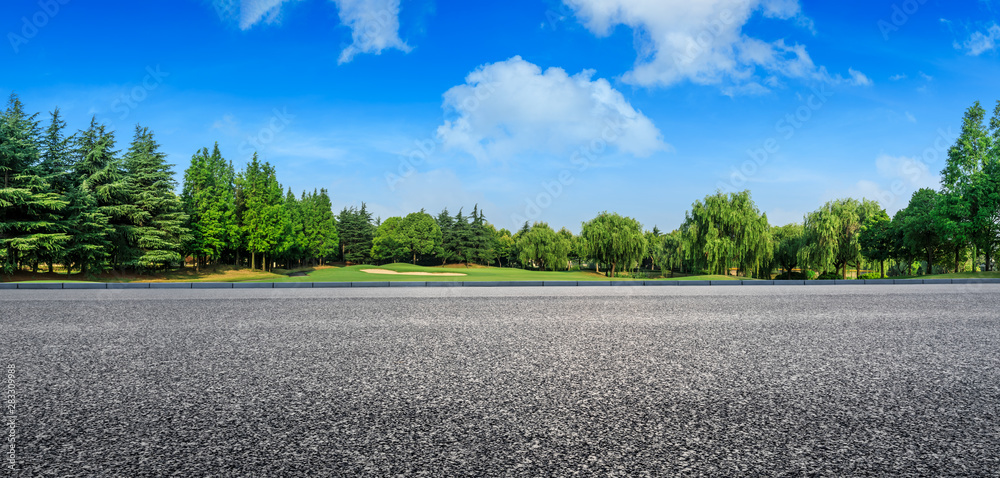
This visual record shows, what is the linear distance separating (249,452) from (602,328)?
217 inches

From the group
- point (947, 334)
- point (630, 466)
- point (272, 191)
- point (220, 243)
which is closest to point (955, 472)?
point (630, 466)

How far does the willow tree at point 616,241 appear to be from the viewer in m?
39.2

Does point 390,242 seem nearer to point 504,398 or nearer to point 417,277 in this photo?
point 417,277

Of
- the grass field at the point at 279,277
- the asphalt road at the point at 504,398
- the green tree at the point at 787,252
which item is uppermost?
the green tree at the point at 787,252

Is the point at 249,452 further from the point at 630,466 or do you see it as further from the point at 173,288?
the point at 173,288

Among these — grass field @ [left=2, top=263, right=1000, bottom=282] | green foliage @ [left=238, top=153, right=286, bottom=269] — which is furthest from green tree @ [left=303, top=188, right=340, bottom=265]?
grass field @ [left=2, top=263, right=1000, bottom=282]

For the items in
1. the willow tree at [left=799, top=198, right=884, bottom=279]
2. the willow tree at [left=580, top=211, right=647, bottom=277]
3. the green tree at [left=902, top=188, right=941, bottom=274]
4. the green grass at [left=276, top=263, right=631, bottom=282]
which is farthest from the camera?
the willow tree at [left=580, top=211, right=647, bottom=277]

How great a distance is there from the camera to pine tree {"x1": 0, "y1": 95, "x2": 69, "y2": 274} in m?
24.9

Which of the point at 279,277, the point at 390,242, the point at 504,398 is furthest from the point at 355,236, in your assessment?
the point at 504,398

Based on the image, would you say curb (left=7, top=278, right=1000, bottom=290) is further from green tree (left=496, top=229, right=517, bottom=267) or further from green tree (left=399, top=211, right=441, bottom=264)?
green tree (left=496, top=229, right=517, bottom=267)

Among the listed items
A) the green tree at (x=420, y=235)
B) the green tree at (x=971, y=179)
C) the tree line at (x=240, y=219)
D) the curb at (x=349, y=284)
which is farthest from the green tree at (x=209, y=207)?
the green tree at (x=971, y=179)

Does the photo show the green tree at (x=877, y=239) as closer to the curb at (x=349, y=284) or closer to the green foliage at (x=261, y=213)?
the curb at (x=349, y=284)

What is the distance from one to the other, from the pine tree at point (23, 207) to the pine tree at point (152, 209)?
4595mm

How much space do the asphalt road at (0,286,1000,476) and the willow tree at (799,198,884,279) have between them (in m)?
32.7
